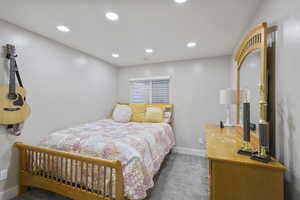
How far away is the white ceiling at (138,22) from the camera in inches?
56.4

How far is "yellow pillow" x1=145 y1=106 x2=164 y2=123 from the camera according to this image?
3144 millimetres

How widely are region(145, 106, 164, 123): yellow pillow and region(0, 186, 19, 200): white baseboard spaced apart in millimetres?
2387

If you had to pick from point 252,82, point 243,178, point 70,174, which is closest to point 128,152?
point 70,174

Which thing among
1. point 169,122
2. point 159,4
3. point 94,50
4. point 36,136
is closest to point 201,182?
point 169,122

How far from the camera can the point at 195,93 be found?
10.6 feet

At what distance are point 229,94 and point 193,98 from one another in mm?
1200

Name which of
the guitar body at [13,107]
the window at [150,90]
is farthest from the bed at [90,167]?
the window at [150,90]

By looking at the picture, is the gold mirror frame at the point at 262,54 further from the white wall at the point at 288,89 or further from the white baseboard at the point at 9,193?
the white baseboard at the point at 9,193

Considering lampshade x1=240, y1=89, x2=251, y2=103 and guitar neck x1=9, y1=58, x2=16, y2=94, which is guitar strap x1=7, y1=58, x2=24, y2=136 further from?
lampshade x1=240, y1=89, x2=251, y2=103

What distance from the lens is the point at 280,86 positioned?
104 cm

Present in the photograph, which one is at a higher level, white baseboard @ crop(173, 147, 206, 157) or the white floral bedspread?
the white floral bedspread

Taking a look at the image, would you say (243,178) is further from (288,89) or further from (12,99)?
(12,99)

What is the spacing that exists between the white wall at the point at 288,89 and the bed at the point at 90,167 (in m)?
1.26

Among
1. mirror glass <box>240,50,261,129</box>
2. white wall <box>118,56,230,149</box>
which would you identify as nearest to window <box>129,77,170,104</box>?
white wall <box>118,56,230,149</box>
